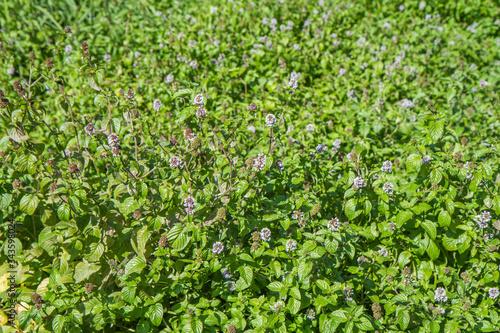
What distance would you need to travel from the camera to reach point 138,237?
2.54 meters

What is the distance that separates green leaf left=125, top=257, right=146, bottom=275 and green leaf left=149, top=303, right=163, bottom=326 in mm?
248

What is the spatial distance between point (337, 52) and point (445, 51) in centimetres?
143

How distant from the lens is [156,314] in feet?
7.98

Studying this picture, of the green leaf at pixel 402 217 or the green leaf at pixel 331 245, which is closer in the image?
the green leaf at pixel 331 245

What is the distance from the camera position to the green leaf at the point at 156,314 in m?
2.42

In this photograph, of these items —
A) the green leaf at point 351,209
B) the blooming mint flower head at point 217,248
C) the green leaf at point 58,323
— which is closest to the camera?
the green leaf at point 58,323

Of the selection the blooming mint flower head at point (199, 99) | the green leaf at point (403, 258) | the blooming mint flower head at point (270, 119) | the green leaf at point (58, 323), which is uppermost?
the blooming mint flower head at point (199, 99)

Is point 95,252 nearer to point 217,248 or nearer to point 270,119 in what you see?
point 217,248

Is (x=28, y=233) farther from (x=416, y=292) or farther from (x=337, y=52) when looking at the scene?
(x=337, y=52)

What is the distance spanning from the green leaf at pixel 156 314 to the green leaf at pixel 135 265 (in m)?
0.25

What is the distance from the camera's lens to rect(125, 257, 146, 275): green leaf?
2463mm

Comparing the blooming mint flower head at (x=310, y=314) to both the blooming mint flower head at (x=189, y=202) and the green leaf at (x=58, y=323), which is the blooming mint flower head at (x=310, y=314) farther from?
the green leaf at (x=58, y=323)

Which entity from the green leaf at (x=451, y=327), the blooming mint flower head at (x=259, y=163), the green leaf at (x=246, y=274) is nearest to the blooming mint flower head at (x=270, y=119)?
the blooming mint flower head at (x=259, y=163)

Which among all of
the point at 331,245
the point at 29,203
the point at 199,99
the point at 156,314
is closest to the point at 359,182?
the point at 331,245
